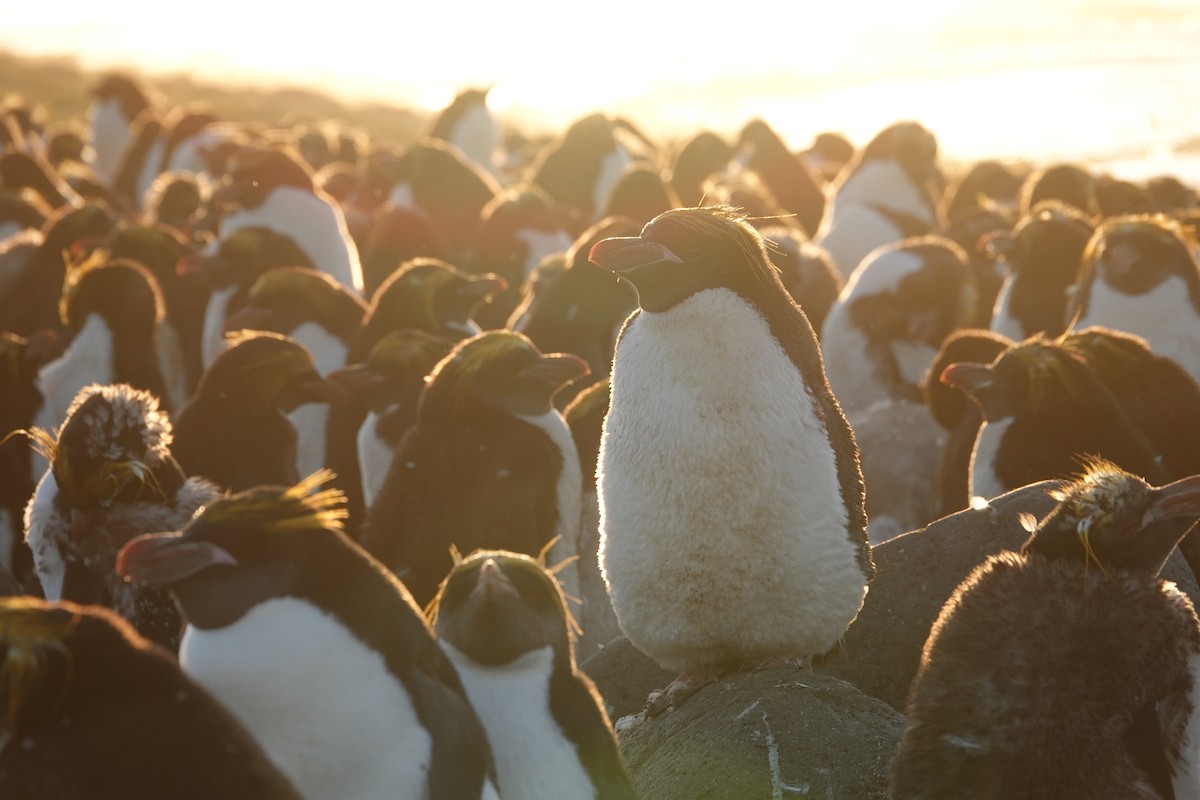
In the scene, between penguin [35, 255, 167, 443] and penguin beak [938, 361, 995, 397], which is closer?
penguin beak [938, 361, 995, 397]

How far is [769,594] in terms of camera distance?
14.4 feet

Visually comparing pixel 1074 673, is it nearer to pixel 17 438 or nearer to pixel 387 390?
pixel 387 390

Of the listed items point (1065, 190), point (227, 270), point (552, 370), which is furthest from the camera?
point (1065, 190)

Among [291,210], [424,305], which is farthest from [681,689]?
[291,210]

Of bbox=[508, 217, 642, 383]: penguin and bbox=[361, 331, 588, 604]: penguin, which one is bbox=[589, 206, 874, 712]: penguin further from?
bbox=[508, 217, 642, 383]: penguin

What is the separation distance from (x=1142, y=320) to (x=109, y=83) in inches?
613

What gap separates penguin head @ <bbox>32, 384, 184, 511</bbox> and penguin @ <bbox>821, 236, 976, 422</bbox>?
420 centimetres

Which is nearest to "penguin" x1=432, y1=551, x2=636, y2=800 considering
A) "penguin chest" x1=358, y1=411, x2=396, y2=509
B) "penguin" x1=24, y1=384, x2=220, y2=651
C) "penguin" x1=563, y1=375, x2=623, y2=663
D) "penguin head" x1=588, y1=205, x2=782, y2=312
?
"penguin head" x1=588, y1=205, x2=782, y2=312

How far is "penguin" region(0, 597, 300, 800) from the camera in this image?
2.66m

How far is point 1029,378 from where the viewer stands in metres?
5.54

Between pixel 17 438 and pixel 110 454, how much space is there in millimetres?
2206

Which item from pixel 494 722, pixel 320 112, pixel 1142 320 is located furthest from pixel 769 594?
pixel 320 112

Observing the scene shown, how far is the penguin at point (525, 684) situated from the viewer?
3512 millimetres

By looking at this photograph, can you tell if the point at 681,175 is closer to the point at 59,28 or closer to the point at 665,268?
the point at 665,268
